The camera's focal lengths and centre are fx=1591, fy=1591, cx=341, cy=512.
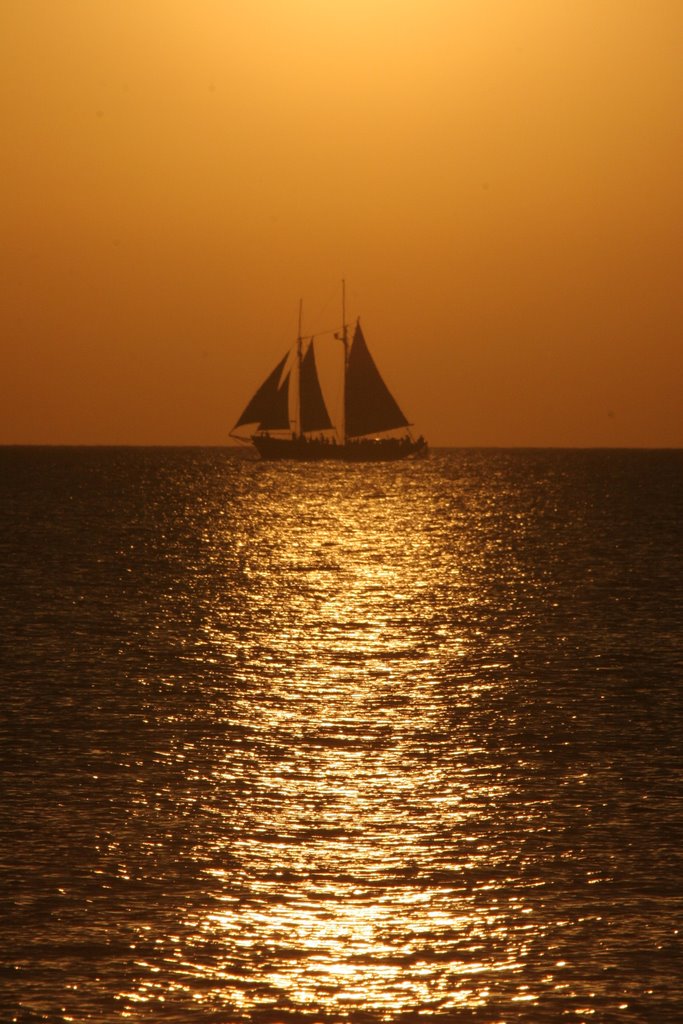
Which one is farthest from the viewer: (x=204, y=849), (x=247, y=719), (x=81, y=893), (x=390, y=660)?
(x=390, y=660)

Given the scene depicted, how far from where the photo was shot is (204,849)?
26.9 m

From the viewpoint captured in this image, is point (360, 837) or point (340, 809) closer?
point (360, 837)

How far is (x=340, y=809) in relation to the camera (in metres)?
29.7

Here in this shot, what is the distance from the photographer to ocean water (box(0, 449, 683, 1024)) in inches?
811

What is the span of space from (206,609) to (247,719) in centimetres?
2954

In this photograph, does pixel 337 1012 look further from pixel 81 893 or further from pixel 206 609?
pixel 206 609

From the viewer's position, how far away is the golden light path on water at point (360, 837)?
20.5m

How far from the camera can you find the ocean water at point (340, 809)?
20.6 metres

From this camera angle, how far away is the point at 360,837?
90.7 ft

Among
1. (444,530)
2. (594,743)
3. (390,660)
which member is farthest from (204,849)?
(444,530)

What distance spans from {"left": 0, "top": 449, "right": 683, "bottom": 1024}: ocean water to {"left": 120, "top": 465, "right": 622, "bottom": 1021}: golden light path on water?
72mm

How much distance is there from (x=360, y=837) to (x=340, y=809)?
2.12 metres

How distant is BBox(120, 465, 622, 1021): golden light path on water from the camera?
20.5 meters

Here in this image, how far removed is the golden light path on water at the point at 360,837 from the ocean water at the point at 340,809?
0.07m
